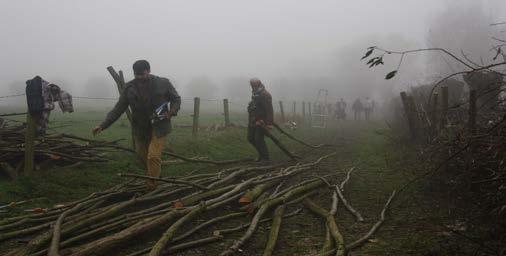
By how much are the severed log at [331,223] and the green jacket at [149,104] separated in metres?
2.45

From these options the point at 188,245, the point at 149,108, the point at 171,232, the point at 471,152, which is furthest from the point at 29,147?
the point at 471,152

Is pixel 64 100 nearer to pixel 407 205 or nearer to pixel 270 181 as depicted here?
pixel 270 181

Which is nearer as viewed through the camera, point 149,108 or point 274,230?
point 274,230

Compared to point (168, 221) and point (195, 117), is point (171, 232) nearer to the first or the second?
point (168, 221)

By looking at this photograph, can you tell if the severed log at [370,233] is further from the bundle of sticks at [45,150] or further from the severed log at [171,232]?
the bundle of sticks at [45,150]

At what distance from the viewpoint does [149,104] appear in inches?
274

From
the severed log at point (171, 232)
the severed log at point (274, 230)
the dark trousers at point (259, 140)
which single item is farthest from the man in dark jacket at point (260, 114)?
the severed log at point (171, 232)

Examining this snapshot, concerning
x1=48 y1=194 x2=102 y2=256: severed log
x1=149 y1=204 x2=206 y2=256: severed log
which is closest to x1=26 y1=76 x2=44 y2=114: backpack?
x1=48 y1=194 x2=102 y2=256: severed log

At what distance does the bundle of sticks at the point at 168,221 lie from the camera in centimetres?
415

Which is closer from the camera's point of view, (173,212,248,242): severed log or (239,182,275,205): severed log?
(173,212,248,242): severed log

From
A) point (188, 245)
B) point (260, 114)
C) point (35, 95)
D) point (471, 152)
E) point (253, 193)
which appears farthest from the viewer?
point (260, 114)

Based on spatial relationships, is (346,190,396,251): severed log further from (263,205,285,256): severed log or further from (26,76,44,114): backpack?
(26,76,44,114): backpack

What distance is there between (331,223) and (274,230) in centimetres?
64

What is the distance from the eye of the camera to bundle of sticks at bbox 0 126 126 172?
304 inches
